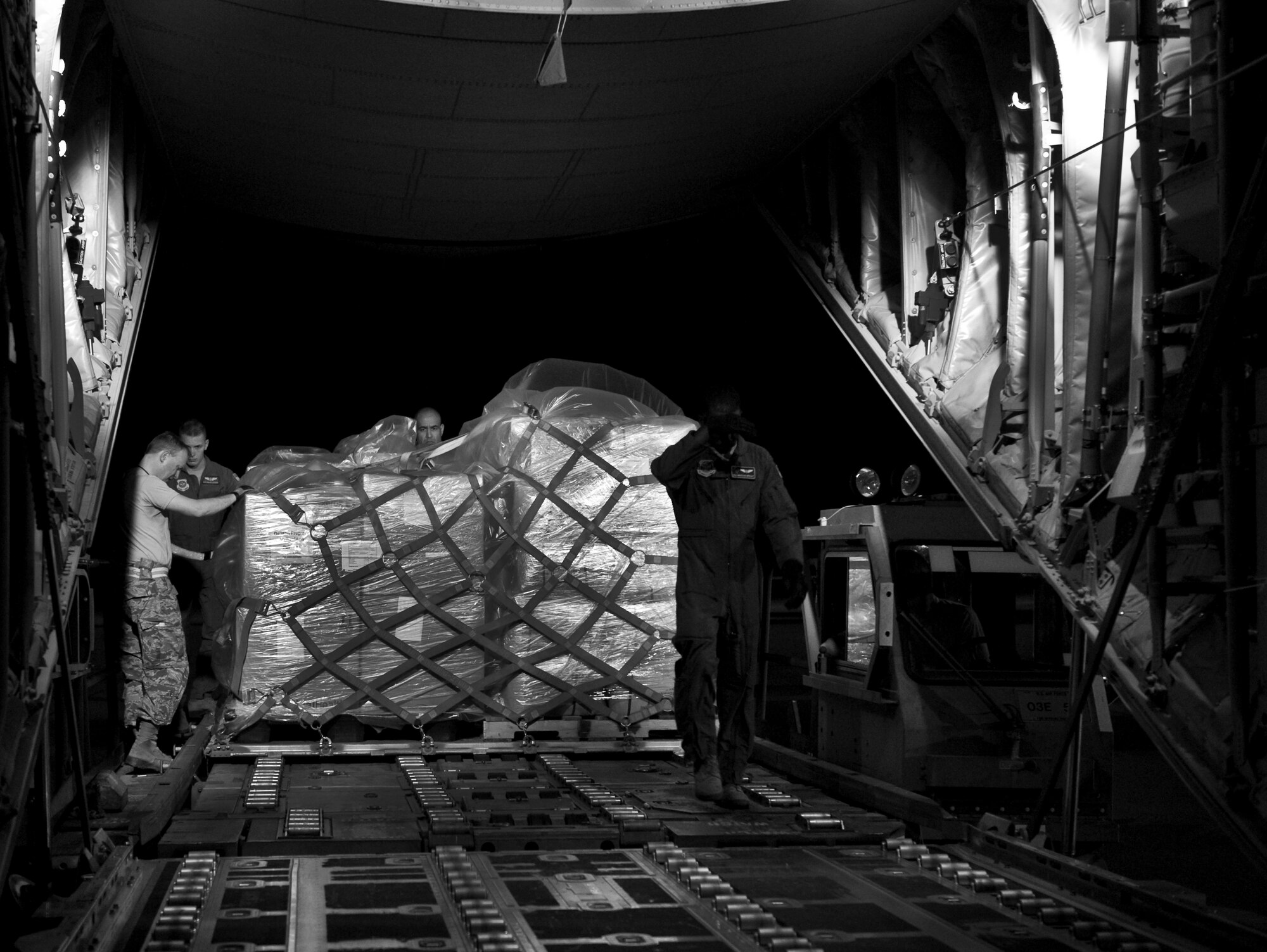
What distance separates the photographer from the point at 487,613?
734cm

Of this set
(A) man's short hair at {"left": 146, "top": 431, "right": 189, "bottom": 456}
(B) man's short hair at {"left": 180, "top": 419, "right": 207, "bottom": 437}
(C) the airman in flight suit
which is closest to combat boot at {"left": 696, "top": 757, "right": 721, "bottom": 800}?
(C) the airman in flight suit

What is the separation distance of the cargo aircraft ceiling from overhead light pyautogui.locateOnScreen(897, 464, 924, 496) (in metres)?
1.91

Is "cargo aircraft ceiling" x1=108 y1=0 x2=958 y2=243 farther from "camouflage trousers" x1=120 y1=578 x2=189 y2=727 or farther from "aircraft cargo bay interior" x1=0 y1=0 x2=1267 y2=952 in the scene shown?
"camouflage trousers" x1=120 y1=578 x2=189 y2=727

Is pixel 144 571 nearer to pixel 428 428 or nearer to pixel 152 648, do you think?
pixel 152 648

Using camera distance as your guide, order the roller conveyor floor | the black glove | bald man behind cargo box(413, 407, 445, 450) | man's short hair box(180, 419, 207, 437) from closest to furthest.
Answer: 1. the roller conveyor floor
2. the black glove
3. man's short hair box(180, 419, 207, 437)
4. bald man behind cargo box(413, 407, 445, 450)

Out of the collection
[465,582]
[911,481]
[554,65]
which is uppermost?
[554,65]

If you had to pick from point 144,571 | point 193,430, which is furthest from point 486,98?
point 144,571

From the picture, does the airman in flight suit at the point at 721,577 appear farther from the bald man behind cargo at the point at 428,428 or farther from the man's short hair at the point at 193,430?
the man's short hair at the point at 193,430

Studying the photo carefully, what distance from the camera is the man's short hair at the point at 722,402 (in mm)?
5602

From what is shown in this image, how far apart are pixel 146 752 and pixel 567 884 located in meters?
3.54

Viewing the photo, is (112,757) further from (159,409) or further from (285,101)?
(159,409)

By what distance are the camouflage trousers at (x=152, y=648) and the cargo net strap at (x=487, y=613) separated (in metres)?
0.40

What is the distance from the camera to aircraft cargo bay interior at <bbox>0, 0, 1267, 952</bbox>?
373 cm

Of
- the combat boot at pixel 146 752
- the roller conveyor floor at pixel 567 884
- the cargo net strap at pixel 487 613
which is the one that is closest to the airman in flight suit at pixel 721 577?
the roller conveyor floor at pixel 567 884
